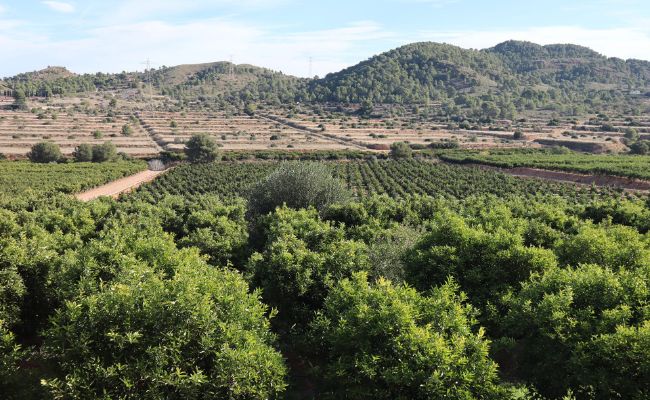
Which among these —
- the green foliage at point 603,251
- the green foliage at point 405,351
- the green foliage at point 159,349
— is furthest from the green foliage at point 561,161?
the green foliage at point 159,349

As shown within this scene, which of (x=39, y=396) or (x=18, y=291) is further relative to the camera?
(x=18, y=291)

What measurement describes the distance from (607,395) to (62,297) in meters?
16.5

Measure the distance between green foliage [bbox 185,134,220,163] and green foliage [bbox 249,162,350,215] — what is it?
57.3 metres

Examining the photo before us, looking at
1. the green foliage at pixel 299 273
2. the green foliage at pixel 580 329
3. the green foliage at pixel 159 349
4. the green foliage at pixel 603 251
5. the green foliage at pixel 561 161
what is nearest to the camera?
the green foliage at pixel 159 349

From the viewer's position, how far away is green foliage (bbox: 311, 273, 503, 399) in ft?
33.9

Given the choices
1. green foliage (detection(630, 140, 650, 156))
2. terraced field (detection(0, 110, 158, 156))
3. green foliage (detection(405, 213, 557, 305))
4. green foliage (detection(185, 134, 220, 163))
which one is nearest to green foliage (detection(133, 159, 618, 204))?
green foliage (detection(185, 134, 220, 163))

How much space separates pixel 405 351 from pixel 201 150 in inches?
3336

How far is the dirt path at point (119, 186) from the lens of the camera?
63.9 metres

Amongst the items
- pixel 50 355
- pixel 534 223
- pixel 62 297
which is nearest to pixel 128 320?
pixel 50 355

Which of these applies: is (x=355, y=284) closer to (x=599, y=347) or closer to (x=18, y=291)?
(x=599, y=347)

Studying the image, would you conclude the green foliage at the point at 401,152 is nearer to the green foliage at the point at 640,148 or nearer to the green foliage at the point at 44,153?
the green foliage at the point at 640,148

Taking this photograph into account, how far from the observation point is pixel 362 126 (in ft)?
566

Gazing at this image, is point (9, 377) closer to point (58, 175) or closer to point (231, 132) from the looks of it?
point (58, 175)

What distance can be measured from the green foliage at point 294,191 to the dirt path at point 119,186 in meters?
35.0
